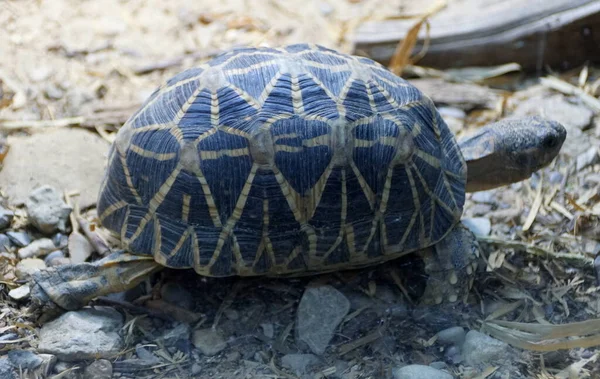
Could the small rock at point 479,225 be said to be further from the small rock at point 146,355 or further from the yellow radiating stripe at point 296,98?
the small rock at point 146,355

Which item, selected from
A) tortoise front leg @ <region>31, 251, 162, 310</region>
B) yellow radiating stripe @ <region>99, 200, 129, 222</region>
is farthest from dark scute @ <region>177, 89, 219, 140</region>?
tortoise front leg @ <region>31, 251, 162, 310</region>

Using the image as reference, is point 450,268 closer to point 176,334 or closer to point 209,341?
point 209,341

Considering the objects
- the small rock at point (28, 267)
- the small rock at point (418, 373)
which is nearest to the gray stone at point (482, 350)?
the small rock at point (418, 373)

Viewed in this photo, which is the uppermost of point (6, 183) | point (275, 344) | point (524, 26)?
point (524, 26)

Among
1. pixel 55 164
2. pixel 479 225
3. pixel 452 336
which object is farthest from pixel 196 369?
pixel 479 225

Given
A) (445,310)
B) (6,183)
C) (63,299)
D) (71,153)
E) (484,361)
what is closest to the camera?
(484,361)

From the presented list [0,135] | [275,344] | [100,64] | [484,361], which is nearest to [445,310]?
[484,361]

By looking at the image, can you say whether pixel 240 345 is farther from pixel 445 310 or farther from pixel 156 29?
pixel 156 29
